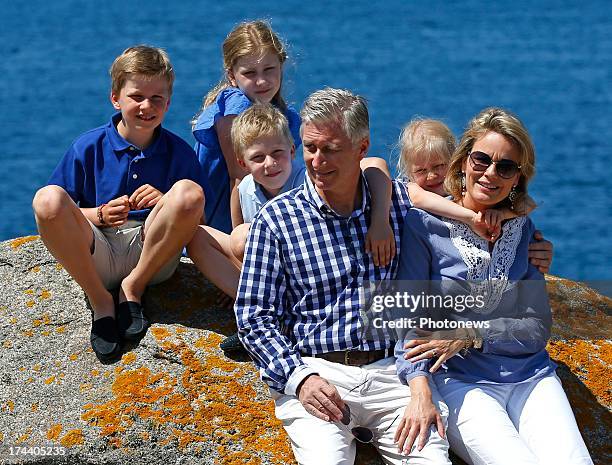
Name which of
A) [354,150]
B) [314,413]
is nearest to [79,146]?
[354,150]

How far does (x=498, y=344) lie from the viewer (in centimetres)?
316

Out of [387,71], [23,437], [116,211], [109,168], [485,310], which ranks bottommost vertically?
[387,71]

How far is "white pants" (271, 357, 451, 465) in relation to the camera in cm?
291

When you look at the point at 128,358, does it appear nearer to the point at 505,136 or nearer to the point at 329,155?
the point at 329,155

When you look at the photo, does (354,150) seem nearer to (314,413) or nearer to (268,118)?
(268,118)

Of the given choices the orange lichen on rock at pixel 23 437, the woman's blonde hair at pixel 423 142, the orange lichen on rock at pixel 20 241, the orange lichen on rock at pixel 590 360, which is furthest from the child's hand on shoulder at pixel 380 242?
the orange lichen on rock at pixel 20 241

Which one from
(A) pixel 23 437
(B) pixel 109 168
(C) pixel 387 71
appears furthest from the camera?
(C) pixel 387 71

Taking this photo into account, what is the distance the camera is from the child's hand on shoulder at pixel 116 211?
11.7ft

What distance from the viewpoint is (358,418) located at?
309cm

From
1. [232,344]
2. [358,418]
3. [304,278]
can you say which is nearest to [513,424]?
[358,418]

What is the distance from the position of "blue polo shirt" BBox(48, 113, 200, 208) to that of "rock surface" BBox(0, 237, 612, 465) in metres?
0.39

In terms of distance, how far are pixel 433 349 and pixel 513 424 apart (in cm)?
33

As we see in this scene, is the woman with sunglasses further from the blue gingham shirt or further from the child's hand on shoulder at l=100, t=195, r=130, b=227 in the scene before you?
the child's hand on shoulder at l=100, t=195, r=130, b=227

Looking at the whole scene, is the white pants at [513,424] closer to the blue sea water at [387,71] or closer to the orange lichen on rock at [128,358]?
the orange lichen on rock at [128,358]
